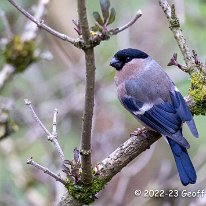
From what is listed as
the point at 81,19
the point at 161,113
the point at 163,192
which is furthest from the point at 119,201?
the point at 81,19

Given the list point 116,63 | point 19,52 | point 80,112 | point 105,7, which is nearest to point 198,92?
point 105,7

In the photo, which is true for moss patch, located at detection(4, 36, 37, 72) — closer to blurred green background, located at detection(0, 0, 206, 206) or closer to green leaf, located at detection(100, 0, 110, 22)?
blurred green background, located at detection(0, 0, 206, 206)

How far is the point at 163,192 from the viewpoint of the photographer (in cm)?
370

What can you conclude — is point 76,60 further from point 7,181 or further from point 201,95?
point 201,95

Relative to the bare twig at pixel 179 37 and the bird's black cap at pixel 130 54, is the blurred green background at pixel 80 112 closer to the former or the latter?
the bird's black cap at pixel 130 54

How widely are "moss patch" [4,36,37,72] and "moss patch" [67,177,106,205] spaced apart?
1.56m

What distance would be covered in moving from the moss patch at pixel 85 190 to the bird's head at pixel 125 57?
1.23 metres

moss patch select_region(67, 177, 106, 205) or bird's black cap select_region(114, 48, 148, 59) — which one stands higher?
bird's black cap select_region(114, 48, 148, 59)

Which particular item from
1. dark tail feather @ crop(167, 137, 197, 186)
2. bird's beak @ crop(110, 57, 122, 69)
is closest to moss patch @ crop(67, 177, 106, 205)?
dark tail feather @ crop(167, 137, 197, 186)

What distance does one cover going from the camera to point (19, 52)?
3643 millimetres

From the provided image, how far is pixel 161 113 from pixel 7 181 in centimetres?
175

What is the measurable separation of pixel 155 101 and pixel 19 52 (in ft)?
3.60

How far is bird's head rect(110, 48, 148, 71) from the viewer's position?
3.39 m

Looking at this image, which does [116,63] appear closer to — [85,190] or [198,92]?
[198,92]
